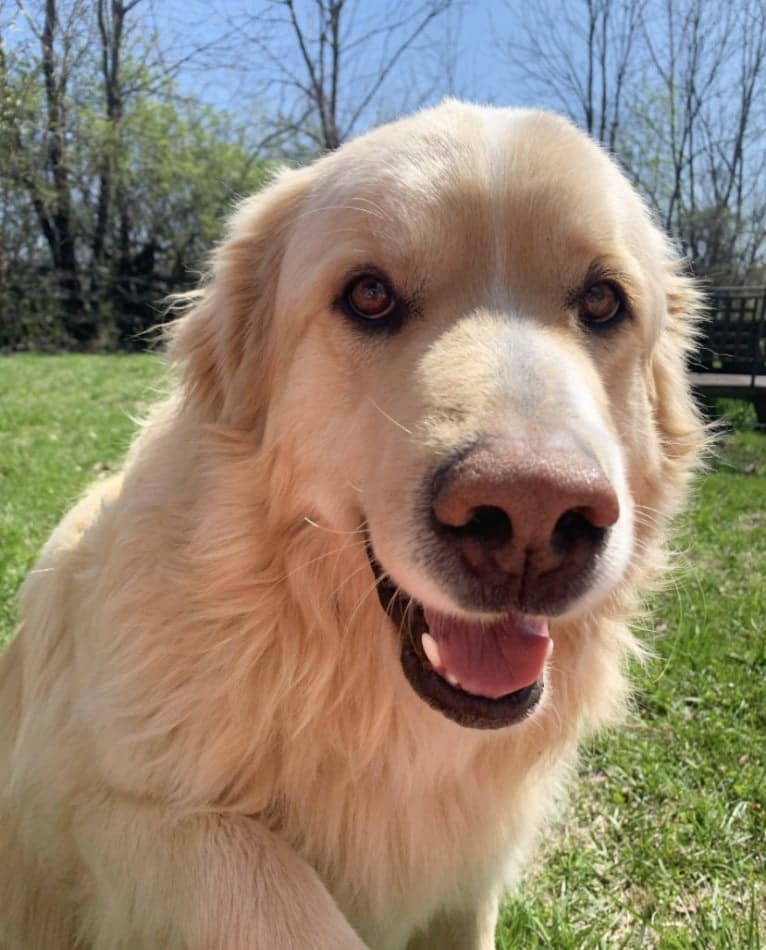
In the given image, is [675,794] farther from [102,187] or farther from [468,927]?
[102,187]

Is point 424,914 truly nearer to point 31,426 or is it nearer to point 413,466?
point 413,466

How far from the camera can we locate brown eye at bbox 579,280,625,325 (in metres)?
1.90

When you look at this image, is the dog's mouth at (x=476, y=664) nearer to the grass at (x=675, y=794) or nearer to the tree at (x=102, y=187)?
the grass at (x=675, y=794)

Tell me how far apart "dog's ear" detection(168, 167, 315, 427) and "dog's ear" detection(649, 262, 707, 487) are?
106 cm

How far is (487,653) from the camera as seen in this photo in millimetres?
1715

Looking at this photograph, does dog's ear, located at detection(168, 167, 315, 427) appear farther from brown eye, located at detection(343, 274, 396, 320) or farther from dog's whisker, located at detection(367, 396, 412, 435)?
dog's whisker, located at detection(367, 396, 412, 435)

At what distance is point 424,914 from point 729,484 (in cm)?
642

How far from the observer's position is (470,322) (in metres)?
1.71

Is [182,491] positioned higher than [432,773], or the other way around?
[182,491]

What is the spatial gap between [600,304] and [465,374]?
0.56m

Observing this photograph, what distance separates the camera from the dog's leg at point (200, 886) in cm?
154

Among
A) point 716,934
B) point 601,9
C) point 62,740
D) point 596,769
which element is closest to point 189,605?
point 62,740

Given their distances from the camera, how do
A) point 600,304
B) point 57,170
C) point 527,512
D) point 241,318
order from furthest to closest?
point 57,170, point 241,318, point 600,304, point 527,512

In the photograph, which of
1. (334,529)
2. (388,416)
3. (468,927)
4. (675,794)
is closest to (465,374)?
(388,416)
